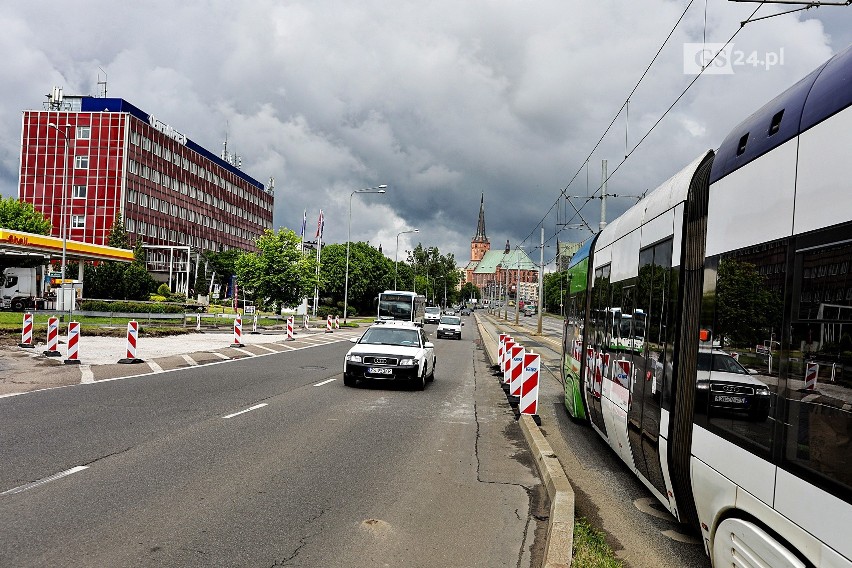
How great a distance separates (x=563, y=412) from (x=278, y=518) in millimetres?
8505

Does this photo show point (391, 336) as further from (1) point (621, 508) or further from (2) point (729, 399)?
(2) point (729, 399)

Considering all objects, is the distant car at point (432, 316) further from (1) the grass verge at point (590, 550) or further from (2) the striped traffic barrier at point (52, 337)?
(1) the grass verge at point (590, 550)

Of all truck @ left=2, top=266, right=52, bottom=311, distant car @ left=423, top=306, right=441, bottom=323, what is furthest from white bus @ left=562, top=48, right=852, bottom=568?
distant car @ left=423, top=306, right=441, bottom=323

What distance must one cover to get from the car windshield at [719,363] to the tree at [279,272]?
45033 millimetres

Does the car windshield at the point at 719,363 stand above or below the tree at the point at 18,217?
below

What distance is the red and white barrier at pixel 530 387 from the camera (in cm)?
1142

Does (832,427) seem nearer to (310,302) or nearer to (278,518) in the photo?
(278,518)

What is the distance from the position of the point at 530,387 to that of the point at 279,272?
39393 mm

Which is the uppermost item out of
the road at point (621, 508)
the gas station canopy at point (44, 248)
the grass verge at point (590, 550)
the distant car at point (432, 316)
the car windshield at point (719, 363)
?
the gas station canopy at point (44, 248)

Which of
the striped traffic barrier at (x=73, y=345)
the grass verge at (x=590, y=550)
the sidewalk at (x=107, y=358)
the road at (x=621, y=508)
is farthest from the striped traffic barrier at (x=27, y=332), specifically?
the grass verge at (x=590, y=550)

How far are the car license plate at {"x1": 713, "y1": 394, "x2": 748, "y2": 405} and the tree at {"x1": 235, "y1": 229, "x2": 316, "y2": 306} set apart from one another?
45360mm

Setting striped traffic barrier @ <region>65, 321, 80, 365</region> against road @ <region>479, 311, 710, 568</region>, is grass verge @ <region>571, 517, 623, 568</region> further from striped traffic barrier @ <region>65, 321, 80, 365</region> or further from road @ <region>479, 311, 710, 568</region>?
striped traffic barrier @ <region>65, 321, 80, 365</region>

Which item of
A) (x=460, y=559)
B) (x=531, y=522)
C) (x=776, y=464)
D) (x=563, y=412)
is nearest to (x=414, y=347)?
(x=563, y=412)

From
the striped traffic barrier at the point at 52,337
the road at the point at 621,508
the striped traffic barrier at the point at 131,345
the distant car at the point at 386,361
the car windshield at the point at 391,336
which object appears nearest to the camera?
the road at the point at 621,508
